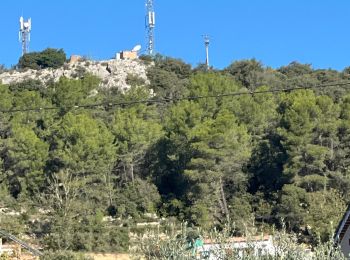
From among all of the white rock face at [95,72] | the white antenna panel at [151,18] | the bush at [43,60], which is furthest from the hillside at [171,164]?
the bush at [43,60]

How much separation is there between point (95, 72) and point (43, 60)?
8274mm

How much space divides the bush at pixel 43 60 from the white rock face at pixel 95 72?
2511mm

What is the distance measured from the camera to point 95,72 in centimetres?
6544

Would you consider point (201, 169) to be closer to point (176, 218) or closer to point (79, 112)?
point (176, 218)

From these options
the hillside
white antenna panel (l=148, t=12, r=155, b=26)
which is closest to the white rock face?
white antenna panel (l=148, t=12, r=155, b=26)

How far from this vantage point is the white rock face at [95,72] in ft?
205

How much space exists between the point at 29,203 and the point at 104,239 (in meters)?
6.70

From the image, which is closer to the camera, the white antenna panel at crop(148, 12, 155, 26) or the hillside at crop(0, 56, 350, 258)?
the hillside at crop(0, 56, 350, 258)

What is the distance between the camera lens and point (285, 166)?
3594 cm

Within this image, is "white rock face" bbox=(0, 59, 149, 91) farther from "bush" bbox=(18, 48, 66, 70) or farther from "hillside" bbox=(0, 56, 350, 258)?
"hillside" bbox=(0, 56, 350, 258)

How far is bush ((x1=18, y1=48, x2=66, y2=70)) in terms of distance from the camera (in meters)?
70.1

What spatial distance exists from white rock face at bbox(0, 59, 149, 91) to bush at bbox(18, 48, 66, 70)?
8.24ft

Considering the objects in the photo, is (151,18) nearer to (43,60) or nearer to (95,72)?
(95,72)

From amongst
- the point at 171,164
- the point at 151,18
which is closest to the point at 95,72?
the point at 151,18
